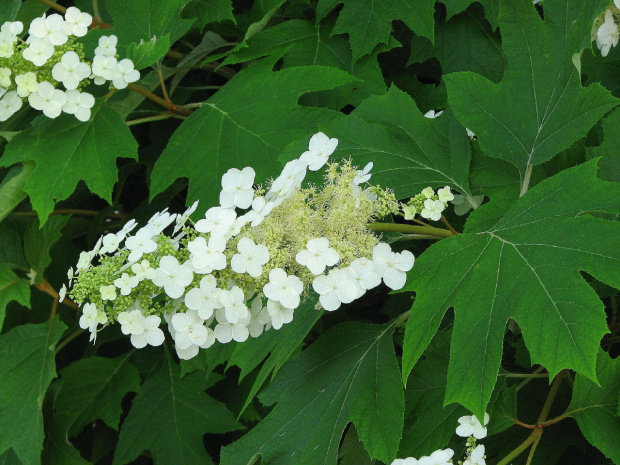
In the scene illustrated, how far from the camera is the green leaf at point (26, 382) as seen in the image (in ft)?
8.82

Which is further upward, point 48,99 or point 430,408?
point 48,99

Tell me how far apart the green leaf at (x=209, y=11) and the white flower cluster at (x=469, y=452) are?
5.11ft

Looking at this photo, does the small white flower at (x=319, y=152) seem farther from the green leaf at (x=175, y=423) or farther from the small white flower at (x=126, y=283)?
the green leaf at (x=175, y=423)

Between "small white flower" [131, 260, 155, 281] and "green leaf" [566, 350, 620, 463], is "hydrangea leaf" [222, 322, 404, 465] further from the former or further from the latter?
"small white flower" [131, 260, 155, 281]

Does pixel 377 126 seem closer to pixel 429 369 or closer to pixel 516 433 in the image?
pixel 429 369

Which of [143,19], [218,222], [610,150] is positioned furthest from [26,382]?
[610,150]

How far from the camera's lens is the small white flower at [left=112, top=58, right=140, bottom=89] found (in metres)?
2.32

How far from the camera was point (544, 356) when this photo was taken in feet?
4.63

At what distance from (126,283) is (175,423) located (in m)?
1.60

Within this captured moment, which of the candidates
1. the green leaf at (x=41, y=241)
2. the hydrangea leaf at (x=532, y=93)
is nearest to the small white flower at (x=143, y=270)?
the hydrangea leaf at (x=532, y=93)

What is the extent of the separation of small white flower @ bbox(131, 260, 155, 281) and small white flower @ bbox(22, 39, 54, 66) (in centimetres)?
100

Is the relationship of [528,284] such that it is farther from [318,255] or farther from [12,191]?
[12,191]

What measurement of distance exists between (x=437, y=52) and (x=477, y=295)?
1.23 m

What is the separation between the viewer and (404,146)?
197cm
